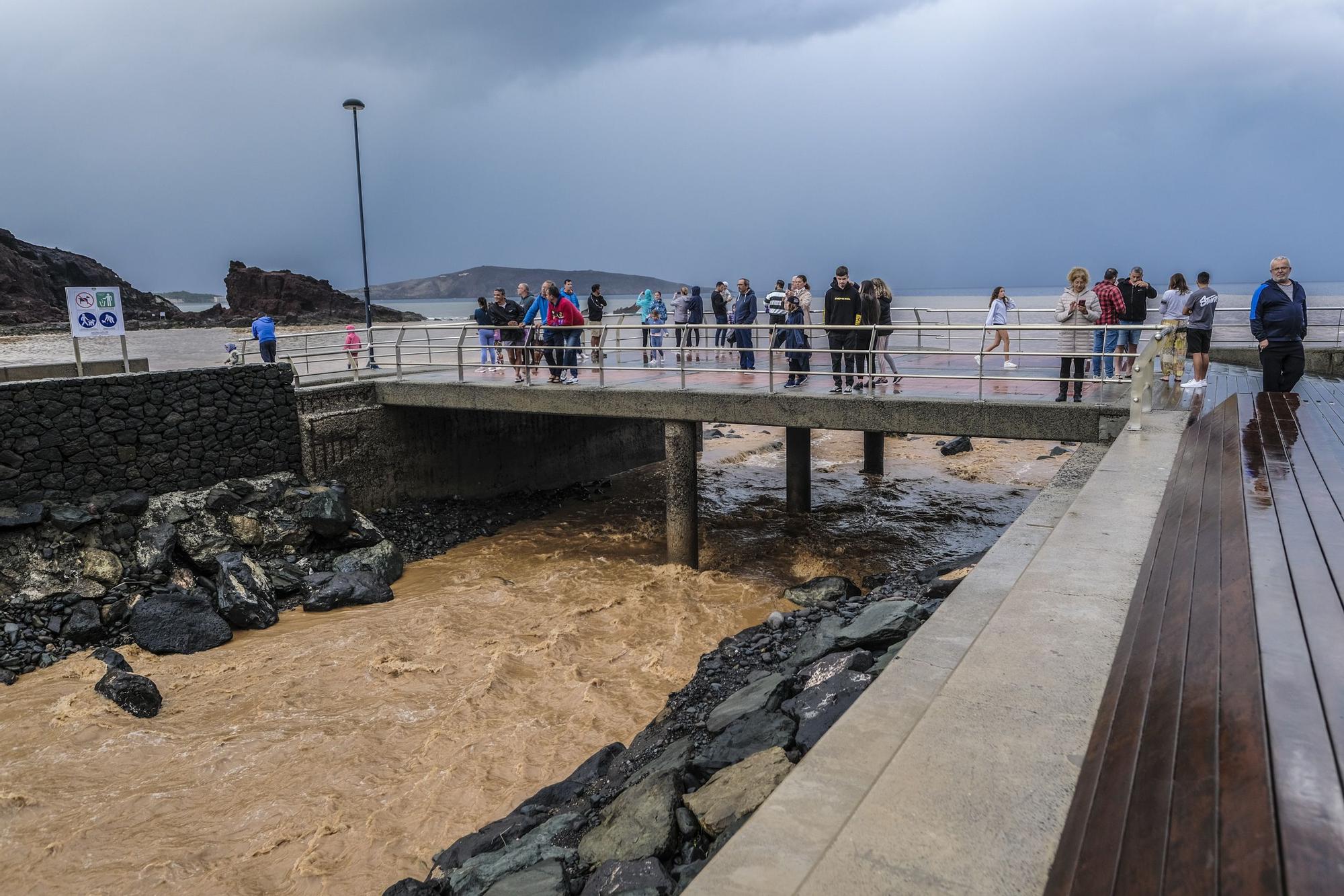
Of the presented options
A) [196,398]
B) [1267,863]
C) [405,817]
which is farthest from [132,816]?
[196,398]

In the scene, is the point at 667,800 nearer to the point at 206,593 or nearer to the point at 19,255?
the point at 206,593

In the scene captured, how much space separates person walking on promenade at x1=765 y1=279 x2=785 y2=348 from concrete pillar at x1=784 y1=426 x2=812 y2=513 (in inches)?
75.8

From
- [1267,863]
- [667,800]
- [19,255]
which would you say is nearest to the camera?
[1267,863]

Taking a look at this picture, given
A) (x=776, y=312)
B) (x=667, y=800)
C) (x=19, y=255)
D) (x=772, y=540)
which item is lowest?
(x=772, y=540)

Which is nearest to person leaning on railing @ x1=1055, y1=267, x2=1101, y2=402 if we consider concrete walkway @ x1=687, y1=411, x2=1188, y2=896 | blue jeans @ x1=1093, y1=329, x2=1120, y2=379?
blue jeans @ x1=1093, y1=329, x2=1120, y2=379

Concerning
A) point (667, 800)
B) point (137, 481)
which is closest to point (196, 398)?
point (137, 481)

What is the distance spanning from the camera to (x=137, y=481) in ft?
46.5

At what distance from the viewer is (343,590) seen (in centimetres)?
1309

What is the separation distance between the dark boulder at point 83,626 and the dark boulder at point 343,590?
2.54 metres

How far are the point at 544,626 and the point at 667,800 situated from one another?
23.2 ft

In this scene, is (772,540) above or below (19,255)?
below

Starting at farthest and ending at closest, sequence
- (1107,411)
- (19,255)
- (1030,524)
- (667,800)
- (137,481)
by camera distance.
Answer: (19,255) → (137,481) → (1107,411) → (1030,524) → (667,800)

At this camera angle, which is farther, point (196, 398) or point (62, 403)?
point (196, 398)

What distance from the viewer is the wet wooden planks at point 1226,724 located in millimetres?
2299
